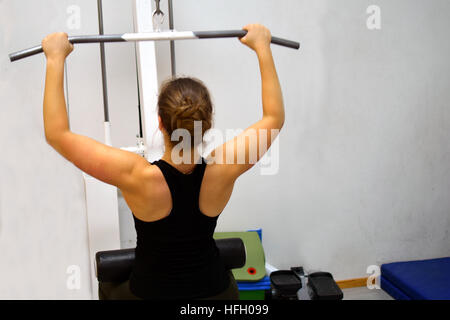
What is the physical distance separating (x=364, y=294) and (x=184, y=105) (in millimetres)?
2411

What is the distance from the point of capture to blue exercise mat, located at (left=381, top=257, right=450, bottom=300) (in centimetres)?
269

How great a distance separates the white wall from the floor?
4.5 inches

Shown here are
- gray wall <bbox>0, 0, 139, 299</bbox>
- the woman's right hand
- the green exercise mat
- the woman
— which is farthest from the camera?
the green exercise mat

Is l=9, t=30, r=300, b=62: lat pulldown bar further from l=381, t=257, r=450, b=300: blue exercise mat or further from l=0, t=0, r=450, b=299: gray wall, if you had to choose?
l=381, t=257, r=450, b=300: blue exercise mat

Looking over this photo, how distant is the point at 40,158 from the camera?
2432 mm

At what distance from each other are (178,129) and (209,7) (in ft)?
5.52

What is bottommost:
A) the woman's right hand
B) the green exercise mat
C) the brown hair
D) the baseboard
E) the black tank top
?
the baseboard

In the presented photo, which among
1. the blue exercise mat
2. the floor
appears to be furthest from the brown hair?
the floor

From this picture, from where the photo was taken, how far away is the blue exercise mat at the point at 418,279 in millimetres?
2688

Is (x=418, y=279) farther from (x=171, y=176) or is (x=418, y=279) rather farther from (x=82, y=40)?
(x=82, y=40)

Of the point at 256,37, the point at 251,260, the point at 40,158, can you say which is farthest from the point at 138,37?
the point at 251,260

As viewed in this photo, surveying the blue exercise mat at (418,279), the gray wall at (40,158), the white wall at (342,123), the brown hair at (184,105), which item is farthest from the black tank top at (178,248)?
the blue exercise mat at (418,279)
